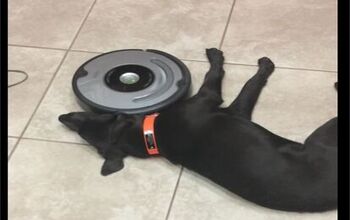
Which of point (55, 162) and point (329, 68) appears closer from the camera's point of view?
point (55, 162)

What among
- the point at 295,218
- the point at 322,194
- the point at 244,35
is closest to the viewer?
the point at 322,194

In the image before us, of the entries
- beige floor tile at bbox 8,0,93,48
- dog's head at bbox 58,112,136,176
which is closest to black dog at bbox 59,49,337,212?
dog's head at bbox 58,112,136,176

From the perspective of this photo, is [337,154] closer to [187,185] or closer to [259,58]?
[187,185]

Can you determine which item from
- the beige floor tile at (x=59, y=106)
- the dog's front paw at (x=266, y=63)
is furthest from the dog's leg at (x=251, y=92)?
the beige floor tile at (x=59, y=106)

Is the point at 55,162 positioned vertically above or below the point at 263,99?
below

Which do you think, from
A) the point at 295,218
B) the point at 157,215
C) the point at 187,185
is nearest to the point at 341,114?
the point at 295,218

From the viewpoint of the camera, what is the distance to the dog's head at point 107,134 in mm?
1922

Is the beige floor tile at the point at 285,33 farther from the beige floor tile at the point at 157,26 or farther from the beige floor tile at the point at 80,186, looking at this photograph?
the beige floor tile at the point at 80,186

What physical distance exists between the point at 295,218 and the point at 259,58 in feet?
2.44

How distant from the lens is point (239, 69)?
2285 millimetres

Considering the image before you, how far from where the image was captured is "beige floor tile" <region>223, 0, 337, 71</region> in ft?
7.64

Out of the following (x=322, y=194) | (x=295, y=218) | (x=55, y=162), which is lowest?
(x=55, y=162)

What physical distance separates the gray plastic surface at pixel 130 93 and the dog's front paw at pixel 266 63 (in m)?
0.31

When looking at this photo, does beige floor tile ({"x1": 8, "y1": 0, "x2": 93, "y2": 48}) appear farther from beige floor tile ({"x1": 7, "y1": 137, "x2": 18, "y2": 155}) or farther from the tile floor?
beige floor tile ({"x1": 7, "y1": 137, "x2": 18, "y2": 155})
